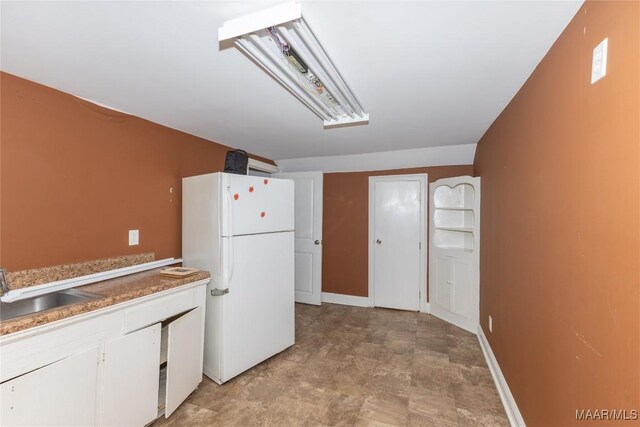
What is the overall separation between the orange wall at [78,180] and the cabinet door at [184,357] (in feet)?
2.73

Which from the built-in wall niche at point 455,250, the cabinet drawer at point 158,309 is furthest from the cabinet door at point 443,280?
the cabinet drawer at point 158,309

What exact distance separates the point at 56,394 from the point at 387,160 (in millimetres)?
3849

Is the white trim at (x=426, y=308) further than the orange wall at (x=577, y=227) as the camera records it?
Yes

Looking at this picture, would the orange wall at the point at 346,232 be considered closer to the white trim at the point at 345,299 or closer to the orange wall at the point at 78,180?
the white trim at the point at 345,299

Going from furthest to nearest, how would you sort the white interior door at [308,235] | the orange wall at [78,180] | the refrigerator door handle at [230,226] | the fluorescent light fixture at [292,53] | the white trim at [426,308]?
the white interior door at [308,235]
the white trim at [426,308]
the refrigerator door handle at [230,226]
the orange wall at [78,180]
the fluorescent light fixture at [292,53]

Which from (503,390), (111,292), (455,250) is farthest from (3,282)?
(455,250)

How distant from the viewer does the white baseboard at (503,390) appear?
1.83 m

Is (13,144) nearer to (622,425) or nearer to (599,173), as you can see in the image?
(599,173)

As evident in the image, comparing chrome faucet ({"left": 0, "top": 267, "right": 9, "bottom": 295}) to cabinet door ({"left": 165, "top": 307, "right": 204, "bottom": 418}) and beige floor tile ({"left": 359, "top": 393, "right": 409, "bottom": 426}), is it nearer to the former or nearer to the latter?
cabinet door ({"left": 165, "top": 307, "right": 204, "bottom": 418})

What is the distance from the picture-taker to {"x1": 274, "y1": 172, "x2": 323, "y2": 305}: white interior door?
427cm

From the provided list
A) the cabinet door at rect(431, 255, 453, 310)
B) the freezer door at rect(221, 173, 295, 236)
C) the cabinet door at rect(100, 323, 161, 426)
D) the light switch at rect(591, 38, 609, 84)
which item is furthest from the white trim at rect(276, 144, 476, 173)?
the cabinet door at rect(100, 323, 161, 426)

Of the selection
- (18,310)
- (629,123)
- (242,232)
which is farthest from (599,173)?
(18,310)

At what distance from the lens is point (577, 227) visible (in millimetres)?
1173

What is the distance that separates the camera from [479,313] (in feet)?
10.6
